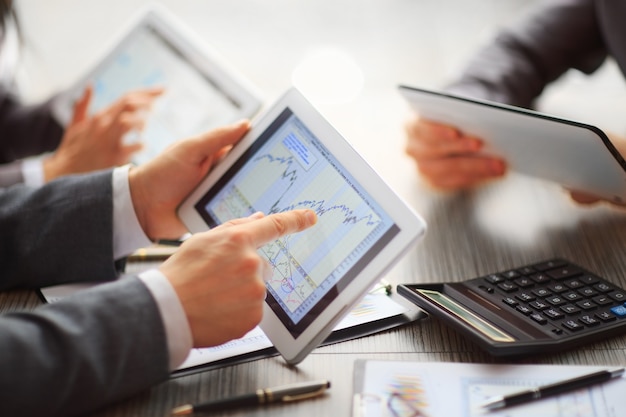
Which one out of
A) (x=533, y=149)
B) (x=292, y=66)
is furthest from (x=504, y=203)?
(x=292, y=66)

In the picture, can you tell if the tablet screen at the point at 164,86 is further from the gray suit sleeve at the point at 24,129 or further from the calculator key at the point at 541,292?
the calculator key at the point at 541,292

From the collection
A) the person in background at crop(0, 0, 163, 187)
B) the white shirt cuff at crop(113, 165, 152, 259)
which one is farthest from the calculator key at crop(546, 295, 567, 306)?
the person in background at crop(0, 0, 163, 187)

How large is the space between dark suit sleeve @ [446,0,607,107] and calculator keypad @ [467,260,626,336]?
1.53 feet

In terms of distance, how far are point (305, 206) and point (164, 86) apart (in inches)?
20.9

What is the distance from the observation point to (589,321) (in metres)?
0.71

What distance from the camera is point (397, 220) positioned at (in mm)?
671

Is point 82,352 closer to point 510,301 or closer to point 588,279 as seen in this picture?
point 510,301

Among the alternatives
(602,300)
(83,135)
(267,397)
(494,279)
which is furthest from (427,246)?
(83,135)

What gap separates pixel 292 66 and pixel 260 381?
1.82 meters

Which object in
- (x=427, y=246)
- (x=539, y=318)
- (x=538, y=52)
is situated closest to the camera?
(x=539, y=318)

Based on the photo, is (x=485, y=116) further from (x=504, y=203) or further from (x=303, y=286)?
(x=303, y=286)

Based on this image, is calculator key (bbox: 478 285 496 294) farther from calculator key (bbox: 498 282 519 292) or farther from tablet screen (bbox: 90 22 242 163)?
tablet screen (bbox: 90 22 242 163)

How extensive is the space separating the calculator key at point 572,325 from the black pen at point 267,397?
250 millimetres

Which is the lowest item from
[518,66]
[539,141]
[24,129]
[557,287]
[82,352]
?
[82,352]
